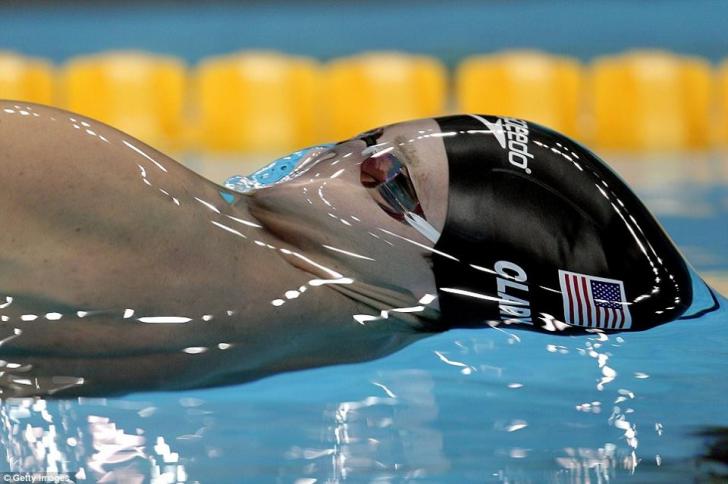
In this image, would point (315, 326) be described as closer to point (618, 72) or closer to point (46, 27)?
point (618, 72)

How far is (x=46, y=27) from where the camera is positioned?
14.4m

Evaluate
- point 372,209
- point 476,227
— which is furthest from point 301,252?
point 476,227

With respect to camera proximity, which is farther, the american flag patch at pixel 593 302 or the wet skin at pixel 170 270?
the american flag patch at pixel 593 302

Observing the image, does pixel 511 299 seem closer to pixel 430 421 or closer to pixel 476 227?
pixel 476 227

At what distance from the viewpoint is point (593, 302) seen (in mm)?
2234

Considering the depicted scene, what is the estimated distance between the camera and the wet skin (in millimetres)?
1909

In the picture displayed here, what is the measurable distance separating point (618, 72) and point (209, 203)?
5542 millimetres

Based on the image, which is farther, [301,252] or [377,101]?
[377,101]

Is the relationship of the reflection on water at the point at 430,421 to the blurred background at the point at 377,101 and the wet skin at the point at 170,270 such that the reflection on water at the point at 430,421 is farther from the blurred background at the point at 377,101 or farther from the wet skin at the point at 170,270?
the blurred background at the point at 377,101

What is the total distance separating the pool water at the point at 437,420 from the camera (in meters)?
1.56

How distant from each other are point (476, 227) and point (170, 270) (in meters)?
0.61

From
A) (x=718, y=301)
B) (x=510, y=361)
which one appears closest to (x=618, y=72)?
(x=718, y=301)

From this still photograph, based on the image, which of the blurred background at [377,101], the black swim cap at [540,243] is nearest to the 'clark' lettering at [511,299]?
the black swim cap at [540,243]

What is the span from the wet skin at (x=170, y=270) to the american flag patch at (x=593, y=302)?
0.90 ft
